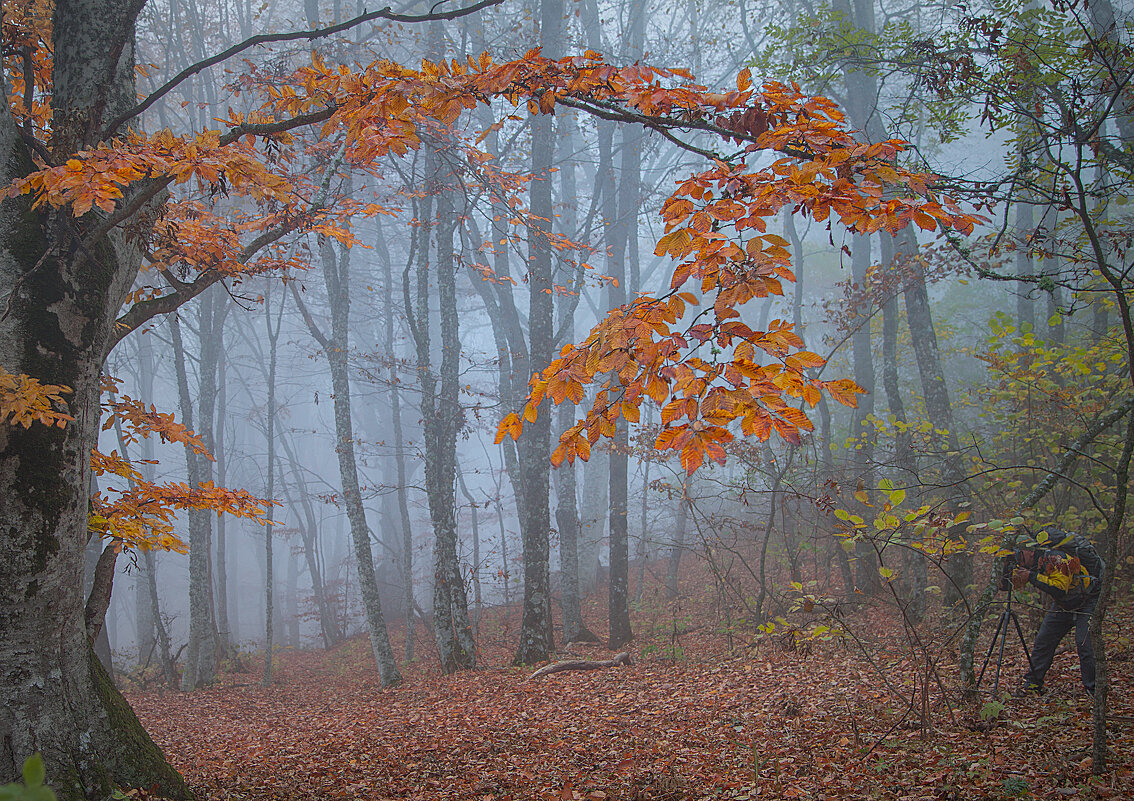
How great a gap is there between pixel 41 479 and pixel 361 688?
7534 millimetres

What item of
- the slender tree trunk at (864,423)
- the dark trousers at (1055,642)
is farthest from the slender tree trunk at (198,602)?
the dark trousers at (1055,642)

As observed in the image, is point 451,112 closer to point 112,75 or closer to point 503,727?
point 112,75

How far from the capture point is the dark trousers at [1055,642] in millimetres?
4426

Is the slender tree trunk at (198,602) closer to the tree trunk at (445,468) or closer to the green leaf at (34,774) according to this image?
the tree trunk at (445,468)

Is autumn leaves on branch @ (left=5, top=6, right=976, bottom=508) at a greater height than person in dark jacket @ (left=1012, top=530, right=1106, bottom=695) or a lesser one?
greater

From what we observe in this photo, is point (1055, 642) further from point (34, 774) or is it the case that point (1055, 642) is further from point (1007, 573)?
point (34, 774)

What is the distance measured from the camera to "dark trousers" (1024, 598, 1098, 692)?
14.5 ft

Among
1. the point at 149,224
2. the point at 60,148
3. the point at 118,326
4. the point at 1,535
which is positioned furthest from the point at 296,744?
the point at 60,148

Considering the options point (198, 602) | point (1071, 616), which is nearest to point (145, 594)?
point (198, 602)

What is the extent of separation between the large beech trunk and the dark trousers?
5.80m

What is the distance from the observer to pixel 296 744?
5277 mm

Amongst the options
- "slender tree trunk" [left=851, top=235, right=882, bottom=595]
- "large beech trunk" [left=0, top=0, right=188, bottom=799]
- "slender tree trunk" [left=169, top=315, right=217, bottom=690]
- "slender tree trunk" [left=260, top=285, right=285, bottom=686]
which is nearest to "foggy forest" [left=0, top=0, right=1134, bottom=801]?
"large beech trunk" [left=0, top=0, right=188, bottom=799]

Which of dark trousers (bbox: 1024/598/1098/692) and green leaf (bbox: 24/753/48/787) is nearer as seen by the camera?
green leaf (bbox: 24/753/48/787)

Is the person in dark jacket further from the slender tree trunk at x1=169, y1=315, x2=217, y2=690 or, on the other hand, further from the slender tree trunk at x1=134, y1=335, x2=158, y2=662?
the slender tree trunk at x1=169, y1=315, x2=217, y2=690
